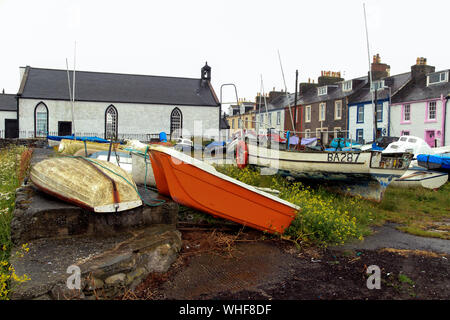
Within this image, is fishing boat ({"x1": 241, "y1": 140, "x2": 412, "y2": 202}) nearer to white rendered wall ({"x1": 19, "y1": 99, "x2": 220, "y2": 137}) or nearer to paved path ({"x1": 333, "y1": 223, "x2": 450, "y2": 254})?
paved path ({"x1": 333, "y1": 223, "x2": 450, "y2": 254})

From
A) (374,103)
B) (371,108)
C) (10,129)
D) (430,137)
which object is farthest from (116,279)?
(10,129)

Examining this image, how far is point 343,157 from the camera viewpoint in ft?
33.1

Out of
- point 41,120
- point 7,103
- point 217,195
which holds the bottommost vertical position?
point 217,195

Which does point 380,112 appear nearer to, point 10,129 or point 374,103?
point 374,103

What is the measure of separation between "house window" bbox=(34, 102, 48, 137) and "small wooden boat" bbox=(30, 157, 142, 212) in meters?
34.6

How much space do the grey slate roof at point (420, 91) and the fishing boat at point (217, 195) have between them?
1026 inches

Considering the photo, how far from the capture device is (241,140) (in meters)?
12.3

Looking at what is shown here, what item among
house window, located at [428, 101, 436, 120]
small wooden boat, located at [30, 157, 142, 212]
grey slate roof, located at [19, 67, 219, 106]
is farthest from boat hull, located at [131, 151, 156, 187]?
grey slate roof, located at [19, 67, 219, 106]

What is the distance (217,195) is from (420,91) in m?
29.3

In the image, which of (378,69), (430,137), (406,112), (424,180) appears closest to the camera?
(424,180)

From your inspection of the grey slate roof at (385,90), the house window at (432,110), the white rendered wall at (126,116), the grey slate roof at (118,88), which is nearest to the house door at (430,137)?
the house window at (432,110)

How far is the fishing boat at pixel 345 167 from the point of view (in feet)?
32.3

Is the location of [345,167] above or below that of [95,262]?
above
